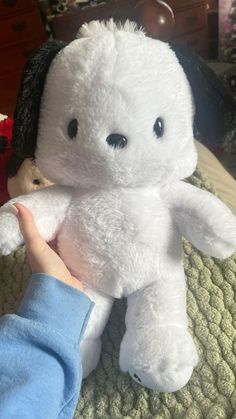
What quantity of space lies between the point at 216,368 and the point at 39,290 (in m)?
0.27

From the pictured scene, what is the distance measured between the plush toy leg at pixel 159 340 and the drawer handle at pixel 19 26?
7.50ft

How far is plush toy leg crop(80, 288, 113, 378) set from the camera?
0.64 metres

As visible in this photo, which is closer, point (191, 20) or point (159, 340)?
point (159, 340)

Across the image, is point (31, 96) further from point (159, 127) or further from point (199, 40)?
point (199, 40)

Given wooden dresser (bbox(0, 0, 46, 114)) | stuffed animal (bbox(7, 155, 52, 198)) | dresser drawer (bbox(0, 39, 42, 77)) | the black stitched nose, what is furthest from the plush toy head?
dresser drawer (bbox(0, 39, 42, 77))

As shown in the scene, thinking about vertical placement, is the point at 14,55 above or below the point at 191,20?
below

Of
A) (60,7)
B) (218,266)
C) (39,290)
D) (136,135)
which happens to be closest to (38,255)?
(39,290)

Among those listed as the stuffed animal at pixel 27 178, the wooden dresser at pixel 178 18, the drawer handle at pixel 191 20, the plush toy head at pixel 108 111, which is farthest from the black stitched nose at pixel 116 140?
the drawer handle at pixel 191 20

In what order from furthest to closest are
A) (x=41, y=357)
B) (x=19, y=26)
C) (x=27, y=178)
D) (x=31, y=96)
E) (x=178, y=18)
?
(x=19, y=26) < (x=178, y=18) < (x=27, y=178) < (x=31, y=96) < (x=41, y=357)

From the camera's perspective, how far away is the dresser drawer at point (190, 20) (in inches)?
96.0

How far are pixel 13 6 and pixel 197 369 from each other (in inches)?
92.3

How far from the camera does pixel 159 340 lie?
58 cm

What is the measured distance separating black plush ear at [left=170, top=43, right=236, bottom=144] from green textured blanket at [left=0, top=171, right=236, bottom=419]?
0.23 metres

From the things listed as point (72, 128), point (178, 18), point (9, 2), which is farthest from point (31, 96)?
point (9, 2)
